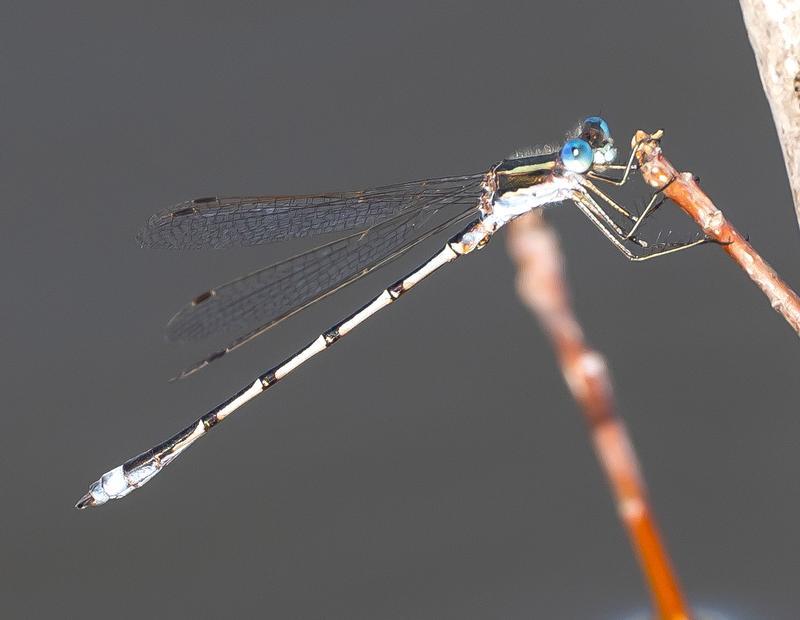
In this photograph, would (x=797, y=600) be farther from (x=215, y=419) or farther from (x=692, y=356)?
(x=215, y=419)

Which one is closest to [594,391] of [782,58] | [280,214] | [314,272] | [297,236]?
[314,272]

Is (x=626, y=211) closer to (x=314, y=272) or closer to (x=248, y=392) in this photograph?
(x=314, y=272)

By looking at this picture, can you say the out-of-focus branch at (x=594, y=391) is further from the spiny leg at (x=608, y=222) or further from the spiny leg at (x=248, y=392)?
the spiny leg at (x=608, y=222)

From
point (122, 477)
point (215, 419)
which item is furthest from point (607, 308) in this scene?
point (122, 477)

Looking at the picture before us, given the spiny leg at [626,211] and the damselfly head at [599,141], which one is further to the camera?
the damselfly head at [599,141]

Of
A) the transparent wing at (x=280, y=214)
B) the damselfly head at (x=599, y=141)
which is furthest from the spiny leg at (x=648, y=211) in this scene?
the transparent wing at (x=280, y=214)

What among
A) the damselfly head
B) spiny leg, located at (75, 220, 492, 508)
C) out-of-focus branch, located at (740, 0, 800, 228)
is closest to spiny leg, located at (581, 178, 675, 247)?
the damselfly head

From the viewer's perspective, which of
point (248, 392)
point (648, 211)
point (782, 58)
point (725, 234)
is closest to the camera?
point (782, 58)

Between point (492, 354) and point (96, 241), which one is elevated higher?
point (96, 241)
